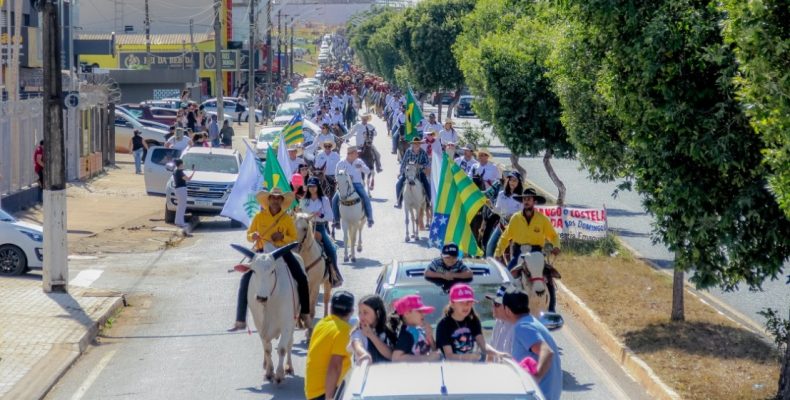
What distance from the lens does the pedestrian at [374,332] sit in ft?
31.4

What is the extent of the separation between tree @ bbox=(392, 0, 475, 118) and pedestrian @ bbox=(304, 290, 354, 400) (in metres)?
49.9

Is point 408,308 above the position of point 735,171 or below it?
below

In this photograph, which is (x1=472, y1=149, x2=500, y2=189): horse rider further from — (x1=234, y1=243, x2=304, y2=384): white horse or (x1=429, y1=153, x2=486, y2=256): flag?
(x1=234, y1=243, x2=304, y2=384): white horse

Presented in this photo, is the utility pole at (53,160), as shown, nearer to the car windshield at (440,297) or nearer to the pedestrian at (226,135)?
the car windshield at (440,297)

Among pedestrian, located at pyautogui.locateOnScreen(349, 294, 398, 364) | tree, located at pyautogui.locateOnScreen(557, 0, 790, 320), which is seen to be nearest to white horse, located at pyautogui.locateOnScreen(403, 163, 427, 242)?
tree, located at pyautogui.locateOnScreen(557, 0, 790, 320)

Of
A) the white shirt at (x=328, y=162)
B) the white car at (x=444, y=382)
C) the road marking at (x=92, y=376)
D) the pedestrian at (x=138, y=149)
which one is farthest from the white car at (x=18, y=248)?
the pedestrian at (x=138, y=149)

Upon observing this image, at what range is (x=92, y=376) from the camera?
A: 1476 centimetres

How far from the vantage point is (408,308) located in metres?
9.40

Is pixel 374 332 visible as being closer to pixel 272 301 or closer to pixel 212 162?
pixel 272 301

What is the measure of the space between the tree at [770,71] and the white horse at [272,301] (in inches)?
222

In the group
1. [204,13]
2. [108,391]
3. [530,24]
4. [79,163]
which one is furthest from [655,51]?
[204,13]

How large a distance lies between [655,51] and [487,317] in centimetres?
307

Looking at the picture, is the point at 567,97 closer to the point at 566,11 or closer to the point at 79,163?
the point at 566,11

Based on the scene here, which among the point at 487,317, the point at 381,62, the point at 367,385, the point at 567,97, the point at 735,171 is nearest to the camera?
the point at 367,385
